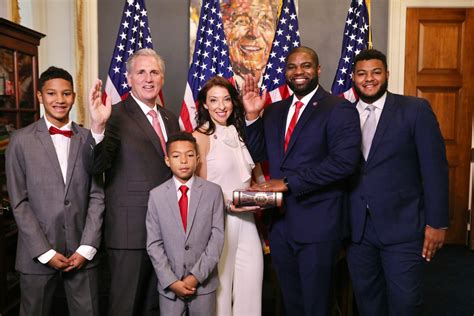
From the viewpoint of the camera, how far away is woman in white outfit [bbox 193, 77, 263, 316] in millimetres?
2562

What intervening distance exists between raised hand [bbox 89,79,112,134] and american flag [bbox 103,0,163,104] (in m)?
1.74

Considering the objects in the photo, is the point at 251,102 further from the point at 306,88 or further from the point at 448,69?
the point at 448,69

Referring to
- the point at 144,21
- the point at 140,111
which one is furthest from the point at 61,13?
the point at 140,111

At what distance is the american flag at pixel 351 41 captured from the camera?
14.3 ft

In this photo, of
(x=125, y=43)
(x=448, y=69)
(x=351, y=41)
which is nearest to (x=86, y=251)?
(x=125, y=43)

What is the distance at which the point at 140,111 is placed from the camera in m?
2.63

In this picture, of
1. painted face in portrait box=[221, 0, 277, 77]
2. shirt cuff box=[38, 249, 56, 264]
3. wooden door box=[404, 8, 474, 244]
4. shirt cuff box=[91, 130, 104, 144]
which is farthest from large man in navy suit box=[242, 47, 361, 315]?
wooden door box=[404, 8, 474, 244]

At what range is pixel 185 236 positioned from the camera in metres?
2.41

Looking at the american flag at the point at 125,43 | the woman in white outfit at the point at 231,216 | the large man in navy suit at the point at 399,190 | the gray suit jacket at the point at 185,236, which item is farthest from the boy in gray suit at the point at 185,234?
the american flag at the point at 125,43

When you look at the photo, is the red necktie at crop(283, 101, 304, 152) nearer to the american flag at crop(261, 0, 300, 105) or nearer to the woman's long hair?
the woman's long hair

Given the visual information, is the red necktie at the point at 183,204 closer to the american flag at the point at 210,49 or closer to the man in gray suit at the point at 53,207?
the man in gray suit at the point at 53,207

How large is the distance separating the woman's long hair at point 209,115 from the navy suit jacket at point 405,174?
797 mm

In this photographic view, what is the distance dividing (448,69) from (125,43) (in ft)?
12.4

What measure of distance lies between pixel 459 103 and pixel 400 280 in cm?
377
